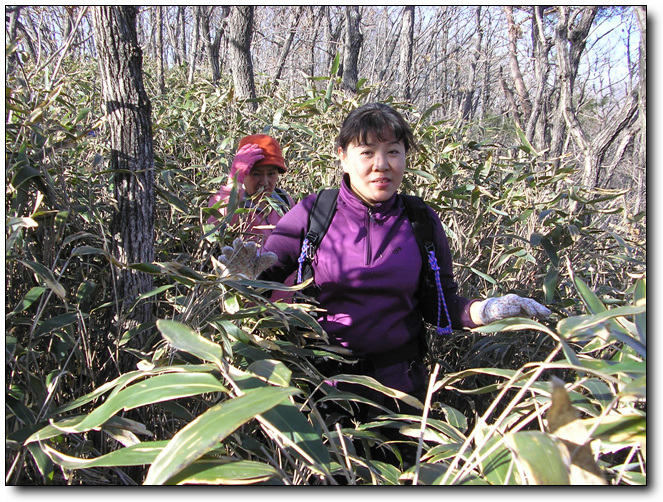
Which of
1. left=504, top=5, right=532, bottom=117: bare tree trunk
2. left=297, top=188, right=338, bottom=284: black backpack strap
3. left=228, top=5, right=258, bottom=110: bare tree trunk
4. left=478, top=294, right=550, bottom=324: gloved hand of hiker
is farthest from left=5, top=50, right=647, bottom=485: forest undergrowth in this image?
left=504, top=5, right=532, bottom=117: bare tree trunk

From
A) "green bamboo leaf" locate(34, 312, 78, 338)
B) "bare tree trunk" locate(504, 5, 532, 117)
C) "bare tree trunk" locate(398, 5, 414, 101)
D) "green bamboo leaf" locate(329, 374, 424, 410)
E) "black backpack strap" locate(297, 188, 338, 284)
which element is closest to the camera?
"green bamboo leaf" locate(329, 374, 424, 410)

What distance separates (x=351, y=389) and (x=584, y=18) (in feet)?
11.4

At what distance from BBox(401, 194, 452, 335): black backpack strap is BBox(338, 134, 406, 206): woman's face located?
12 centimetres

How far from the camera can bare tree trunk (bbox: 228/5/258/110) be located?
414cm

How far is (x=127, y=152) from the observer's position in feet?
4.50

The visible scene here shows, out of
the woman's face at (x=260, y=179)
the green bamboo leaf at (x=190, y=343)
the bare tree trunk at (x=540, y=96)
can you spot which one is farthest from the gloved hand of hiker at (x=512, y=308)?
the bare tree trunk at (x=540, y=96)

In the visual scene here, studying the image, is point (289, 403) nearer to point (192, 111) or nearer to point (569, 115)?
point (192, 111)

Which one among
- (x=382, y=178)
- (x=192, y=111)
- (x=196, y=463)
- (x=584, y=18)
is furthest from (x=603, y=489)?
(x=584, y=18)

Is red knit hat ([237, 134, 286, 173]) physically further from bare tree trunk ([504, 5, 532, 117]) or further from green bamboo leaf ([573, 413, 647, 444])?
bare tree trunk ([504, 5, 532, 117])

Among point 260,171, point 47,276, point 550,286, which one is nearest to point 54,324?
point 47,276

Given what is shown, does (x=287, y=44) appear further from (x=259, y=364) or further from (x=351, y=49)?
(x=259, y=364)

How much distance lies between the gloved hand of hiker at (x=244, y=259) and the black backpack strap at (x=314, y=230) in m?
0.25

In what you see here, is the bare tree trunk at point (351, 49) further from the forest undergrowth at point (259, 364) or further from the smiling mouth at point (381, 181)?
the smiling mouth at point (381, 181)

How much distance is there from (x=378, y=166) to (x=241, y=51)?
3224mm
